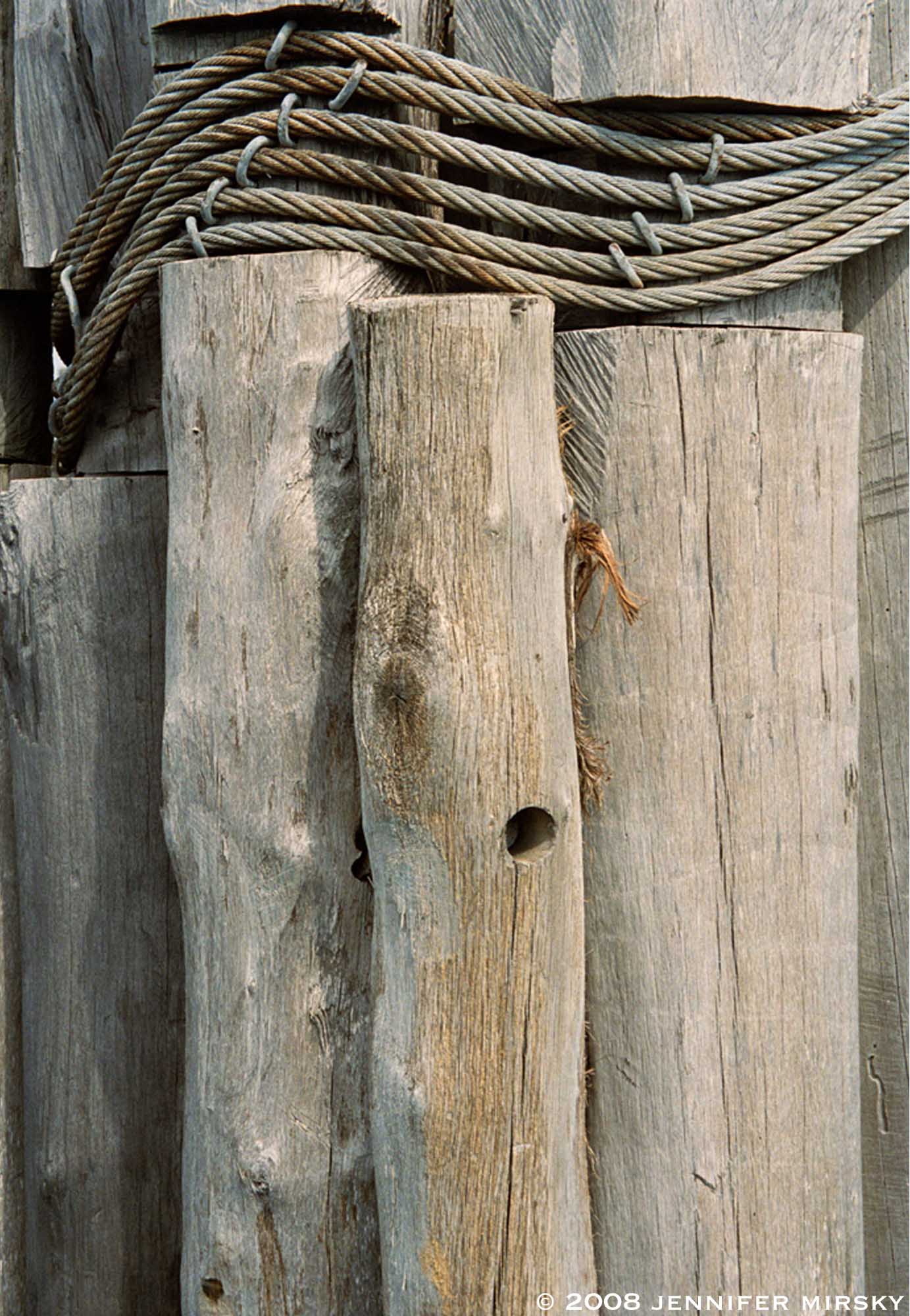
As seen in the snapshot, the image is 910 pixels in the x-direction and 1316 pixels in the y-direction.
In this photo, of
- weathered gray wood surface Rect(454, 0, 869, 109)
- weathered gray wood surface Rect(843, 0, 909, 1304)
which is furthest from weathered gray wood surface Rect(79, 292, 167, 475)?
weathered gray wood surface Rect(843, 0, 909, 1304)

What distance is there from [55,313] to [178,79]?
1.43 feet

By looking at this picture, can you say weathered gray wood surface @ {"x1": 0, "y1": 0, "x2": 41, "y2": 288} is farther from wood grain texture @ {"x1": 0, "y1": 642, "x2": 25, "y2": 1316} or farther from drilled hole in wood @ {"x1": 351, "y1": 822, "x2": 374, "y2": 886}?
drilled hole in wood @ {"x1": 351, "y1": 822, "x2": 374, "y2": 886}

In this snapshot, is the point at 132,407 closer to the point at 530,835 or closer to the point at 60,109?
the point at 60,109

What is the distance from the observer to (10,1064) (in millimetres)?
2053

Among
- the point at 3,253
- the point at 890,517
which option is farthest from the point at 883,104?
the point at 3,253

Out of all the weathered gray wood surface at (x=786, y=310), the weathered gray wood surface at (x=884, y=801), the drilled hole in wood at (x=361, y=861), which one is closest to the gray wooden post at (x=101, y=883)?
the drilled hole in wood at (x=361, y=861)

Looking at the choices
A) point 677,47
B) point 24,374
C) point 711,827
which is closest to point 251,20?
point 677,47

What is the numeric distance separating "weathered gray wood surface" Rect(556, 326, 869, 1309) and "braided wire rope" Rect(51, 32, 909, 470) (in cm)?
12

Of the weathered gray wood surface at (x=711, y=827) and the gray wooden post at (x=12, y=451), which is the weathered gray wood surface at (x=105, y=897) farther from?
the weathered gray wood surface at (x=711, y=827)

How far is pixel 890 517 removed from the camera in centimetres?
188

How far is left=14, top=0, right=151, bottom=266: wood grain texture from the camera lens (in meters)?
2.03

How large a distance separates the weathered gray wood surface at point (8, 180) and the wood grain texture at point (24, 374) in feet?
0.20

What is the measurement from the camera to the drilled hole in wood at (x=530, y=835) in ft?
5.14

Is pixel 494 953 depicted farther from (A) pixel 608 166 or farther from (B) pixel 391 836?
(A) pixel 608 166
